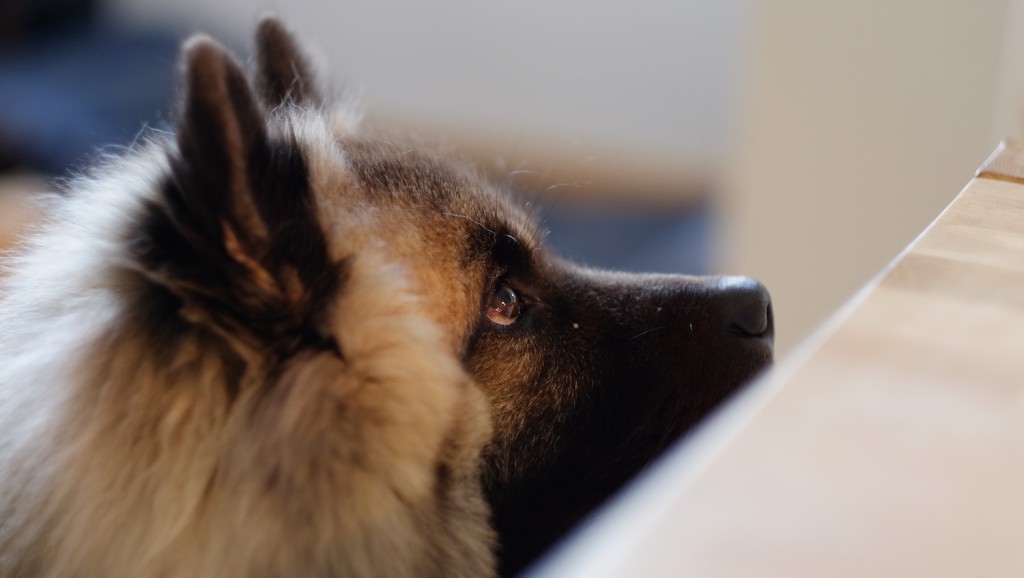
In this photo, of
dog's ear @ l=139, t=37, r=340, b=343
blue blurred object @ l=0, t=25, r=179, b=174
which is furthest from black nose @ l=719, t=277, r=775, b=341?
blue blurred object @ l=0, t=25, r=179, b=174

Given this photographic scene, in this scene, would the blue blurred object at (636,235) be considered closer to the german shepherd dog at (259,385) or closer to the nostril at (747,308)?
the nostril at (747,308)

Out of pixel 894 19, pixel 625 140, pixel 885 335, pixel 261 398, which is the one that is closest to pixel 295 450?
pixel 261 398

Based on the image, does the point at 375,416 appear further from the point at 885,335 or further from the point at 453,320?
the point at 885,335

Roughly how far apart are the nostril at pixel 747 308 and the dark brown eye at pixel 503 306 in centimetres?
28

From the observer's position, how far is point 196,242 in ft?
2.71

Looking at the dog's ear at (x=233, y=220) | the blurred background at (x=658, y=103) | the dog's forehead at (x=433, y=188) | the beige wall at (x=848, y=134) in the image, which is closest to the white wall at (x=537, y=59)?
the blurred background at (x=658, y=103)

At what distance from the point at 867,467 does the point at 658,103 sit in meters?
4.33

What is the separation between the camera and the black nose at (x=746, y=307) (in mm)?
1177

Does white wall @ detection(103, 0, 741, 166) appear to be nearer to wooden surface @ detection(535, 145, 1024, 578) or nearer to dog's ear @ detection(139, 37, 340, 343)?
dog's ear @ detection(139, 37, 340, 343)

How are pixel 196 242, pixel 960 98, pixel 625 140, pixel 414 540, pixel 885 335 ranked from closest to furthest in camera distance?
pixel 885 335
pixel 196 242
pixel 414 540
pixel 960 98
pixel 625 140

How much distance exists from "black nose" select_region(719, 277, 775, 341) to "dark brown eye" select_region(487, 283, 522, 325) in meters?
0.27

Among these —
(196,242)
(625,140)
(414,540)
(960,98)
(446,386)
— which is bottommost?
(625,140)

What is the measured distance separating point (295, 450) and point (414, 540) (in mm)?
170

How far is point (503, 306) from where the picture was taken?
112 cm
